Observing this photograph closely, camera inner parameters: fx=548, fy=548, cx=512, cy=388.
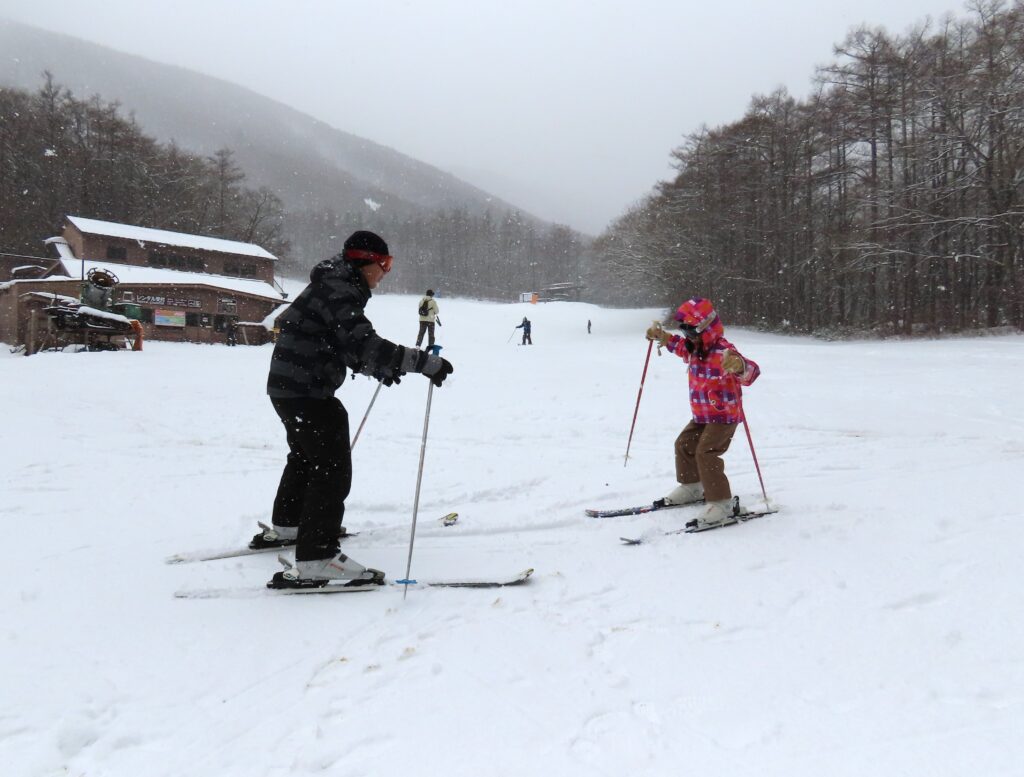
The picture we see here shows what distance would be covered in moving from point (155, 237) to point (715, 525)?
137 feet

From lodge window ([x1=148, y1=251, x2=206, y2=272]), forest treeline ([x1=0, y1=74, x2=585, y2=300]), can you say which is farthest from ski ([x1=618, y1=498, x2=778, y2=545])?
forest treeline ([x1=0, y1=74, x2=585, y2=300])

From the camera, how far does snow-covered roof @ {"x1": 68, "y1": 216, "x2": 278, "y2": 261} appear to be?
3366 cm

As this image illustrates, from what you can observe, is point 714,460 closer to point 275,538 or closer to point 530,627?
point 530,627

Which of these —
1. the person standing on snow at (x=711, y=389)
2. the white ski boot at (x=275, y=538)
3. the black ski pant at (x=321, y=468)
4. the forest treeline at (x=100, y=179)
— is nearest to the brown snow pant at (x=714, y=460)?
the person standing on snow at (x=711, y=389)

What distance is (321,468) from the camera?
136 inches

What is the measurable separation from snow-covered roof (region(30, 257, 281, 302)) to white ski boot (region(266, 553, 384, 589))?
3232 centimetres

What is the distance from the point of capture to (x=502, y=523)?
4.71 m

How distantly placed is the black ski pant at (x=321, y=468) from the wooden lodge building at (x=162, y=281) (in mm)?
27605

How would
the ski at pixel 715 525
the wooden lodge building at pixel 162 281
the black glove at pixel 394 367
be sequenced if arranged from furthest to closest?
the wooden lodge building at pixel 162 281
the ski at pixel 715 525
the black glove at pixel 394 367

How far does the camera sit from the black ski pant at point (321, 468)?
11.1 ft

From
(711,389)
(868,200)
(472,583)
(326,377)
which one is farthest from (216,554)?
(868,200)

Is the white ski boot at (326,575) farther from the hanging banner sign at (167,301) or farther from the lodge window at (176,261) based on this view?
the lodge window at (176,261)

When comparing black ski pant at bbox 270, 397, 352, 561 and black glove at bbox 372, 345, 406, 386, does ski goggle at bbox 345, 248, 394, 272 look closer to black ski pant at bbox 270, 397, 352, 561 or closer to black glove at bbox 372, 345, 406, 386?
black glove at bbox 372, 345, 406, 386

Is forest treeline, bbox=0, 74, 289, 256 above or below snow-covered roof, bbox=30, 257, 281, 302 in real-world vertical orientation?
above
